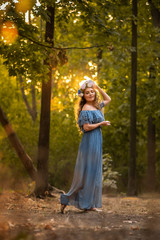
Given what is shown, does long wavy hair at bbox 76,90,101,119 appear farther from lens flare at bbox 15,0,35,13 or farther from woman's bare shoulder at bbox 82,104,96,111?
lens flare at bbox 15,0,35,13

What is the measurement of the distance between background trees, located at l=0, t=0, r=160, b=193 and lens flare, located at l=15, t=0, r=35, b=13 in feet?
3.33

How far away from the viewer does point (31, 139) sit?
57.3 ft

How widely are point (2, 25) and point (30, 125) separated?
1109 centimetres

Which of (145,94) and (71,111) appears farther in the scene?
(71,111)

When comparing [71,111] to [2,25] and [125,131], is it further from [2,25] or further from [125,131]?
[2,25]

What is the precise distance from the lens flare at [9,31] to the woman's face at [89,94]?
1.79 metres

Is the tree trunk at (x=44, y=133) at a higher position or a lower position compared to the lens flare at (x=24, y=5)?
lower

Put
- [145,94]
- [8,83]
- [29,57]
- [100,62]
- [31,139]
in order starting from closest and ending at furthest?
1. [29,57]
2. [145,94]
3. [31,139]
4. [100,62]
5. [8,83]

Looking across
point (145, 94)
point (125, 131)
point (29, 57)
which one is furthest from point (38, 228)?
point (125, 131)

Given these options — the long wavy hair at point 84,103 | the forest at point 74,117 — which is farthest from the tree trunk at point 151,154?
the long wavy hair at point 84,103

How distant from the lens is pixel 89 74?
19.9 metres

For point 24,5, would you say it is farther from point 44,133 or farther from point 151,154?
point 151,154

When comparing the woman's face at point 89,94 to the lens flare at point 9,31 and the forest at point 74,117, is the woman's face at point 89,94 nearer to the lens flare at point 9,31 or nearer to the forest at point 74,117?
the forest at point 74,117

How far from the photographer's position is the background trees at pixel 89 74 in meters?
9.20
